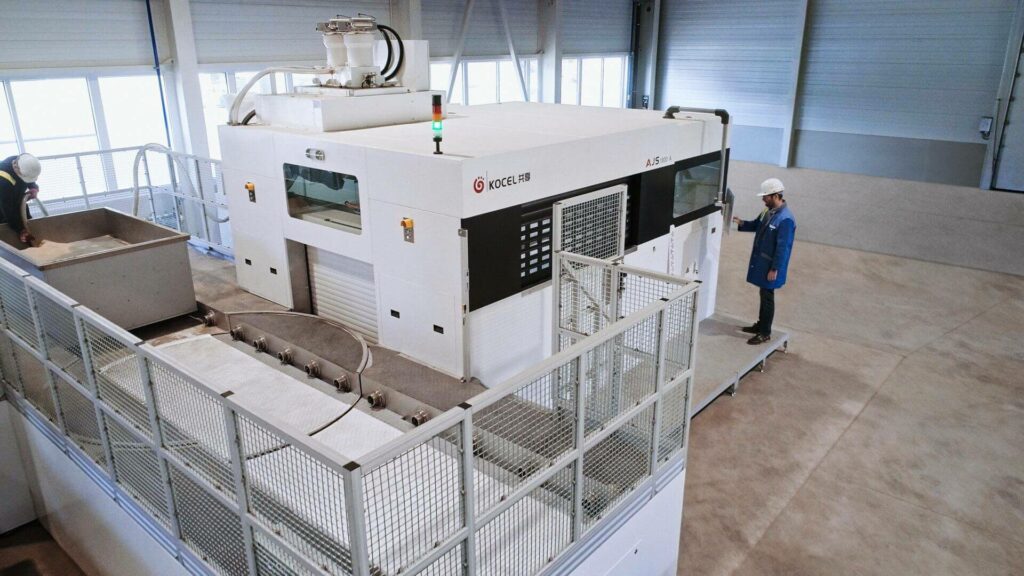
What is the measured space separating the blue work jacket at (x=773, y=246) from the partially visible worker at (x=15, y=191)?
6603 millimetres

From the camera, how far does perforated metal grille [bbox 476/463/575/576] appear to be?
122 inches

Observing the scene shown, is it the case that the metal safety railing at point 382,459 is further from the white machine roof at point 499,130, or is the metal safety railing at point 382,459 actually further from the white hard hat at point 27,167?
the white hard hat at point 27,167

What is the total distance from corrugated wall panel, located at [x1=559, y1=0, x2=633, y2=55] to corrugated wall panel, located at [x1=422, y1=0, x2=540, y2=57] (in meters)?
A: 0.94

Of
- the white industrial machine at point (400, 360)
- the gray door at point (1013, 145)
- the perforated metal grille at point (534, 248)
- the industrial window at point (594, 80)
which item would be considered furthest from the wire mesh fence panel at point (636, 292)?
the industrial window at point (594, 80)

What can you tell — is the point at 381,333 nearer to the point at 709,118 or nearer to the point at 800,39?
the point at 709,118


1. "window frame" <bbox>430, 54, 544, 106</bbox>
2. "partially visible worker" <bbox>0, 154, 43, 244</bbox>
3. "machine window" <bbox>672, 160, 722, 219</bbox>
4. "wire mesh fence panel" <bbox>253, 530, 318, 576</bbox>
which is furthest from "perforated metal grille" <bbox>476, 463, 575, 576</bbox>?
"window frame" <bbox>430, 54, 544, 106</bbox>

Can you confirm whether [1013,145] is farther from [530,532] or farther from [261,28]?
Answer: [530,532]

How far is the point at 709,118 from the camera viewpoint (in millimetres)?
6805

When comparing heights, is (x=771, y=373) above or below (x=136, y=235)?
below

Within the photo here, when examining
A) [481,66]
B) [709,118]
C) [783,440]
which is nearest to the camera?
[783,440]

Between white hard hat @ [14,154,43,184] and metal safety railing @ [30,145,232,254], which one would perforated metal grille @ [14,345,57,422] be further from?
metal safety railing @ [30,145,232,254]

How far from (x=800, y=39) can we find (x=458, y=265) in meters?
12.9

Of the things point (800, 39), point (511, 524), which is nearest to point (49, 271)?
point (511, 524)

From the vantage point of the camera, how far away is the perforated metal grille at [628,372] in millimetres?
3627
